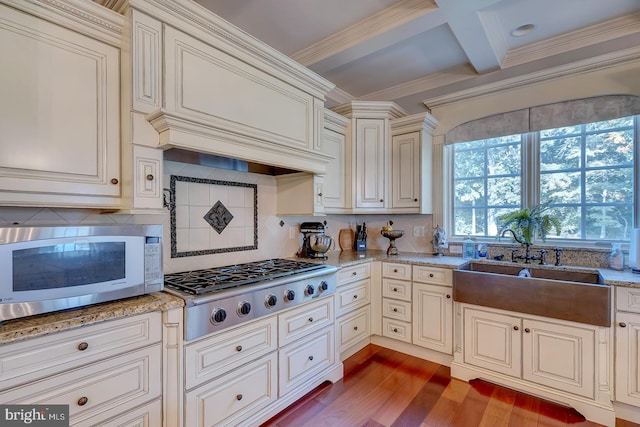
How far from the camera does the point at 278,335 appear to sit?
1.88 metres

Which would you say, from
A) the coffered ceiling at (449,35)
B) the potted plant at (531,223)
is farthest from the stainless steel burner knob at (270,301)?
the potted plant at (531,223)

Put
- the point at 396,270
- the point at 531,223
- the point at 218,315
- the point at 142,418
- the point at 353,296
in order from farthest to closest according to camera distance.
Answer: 1. the point at 396,270
2. the point at 353,296
3. the point at 531,223
4. the point at 218,315
5. the point at 142,418

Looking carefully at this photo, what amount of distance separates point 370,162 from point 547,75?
1.68 meters

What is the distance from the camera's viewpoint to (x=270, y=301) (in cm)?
180

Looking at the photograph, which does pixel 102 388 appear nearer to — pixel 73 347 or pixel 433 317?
pixel 73 347

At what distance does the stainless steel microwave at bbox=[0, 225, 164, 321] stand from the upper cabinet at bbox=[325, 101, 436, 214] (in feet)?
6.08

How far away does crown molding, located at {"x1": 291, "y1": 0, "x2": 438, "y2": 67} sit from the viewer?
6.52ft

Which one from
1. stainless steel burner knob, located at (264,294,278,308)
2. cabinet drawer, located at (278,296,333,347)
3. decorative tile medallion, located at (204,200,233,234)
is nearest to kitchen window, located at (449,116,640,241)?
cabinet drawer, located at (278,296,333,347)

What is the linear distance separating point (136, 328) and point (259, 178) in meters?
1.55

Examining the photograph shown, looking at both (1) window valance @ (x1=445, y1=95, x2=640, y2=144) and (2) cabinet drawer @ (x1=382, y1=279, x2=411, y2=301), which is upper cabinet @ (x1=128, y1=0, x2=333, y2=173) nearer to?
(2) cabinet drawer @ (x1=382, y1=279, x2=411, y2=301)

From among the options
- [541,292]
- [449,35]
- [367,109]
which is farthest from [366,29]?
[541,292]

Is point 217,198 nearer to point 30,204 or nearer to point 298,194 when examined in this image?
point 298,194

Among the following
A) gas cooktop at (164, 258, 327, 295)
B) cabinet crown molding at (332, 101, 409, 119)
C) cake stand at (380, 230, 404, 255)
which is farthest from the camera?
cake stand at (380, 230, 404, 255)

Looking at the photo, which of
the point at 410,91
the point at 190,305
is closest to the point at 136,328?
the point at 190,305
